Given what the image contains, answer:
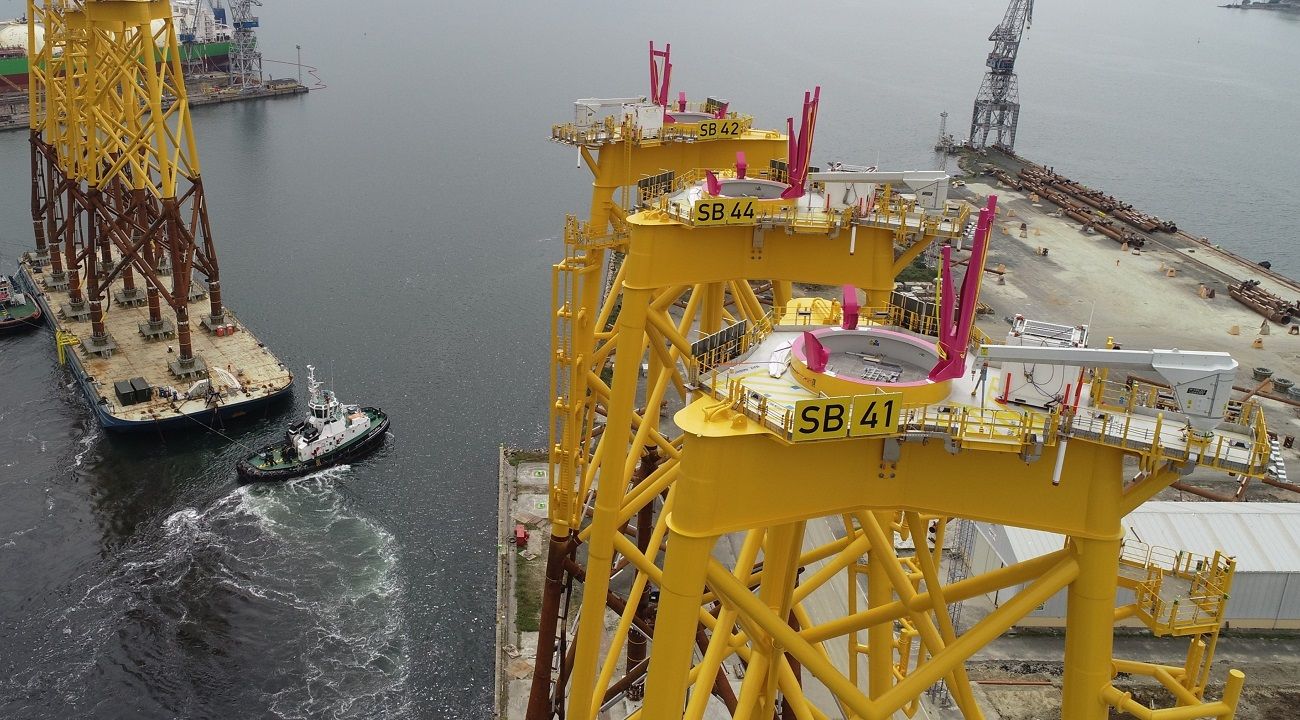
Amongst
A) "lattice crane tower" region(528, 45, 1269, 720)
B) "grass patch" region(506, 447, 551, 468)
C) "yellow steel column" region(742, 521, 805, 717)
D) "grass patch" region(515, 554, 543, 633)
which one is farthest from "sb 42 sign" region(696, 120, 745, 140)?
"grass patch" region(506, 447, 551, 468)

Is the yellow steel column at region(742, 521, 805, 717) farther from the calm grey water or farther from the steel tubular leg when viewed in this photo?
the calm grey water

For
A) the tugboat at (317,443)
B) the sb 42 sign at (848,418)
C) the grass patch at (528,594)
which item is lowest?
the grass patch at (528,594)

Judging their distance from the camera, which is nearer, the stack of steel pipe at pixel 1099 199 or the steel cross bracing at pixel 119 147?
the steel cross bracing at pixel 119 147

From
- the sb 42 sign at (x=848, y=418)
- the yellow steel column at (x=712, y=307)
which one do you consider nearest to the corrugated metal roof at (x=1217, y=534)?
the yellow steel column at (x=712, y=307)

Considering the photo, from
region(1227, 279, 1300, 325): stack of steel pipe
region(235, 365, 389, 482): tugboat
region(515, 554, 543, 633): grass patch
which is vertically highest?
region(1227, 279, 1300, 325): stack of steel pipe

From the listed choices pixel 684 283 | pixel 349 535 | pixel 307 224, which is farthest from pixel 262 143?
pixel 684 283

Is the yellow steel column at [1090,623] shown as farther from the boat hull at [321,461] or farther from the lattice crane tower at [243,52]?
the lattice crane tower at [243,52]

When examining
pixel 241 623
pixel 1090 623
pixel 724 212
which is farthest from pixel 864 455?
pixel 241 623
